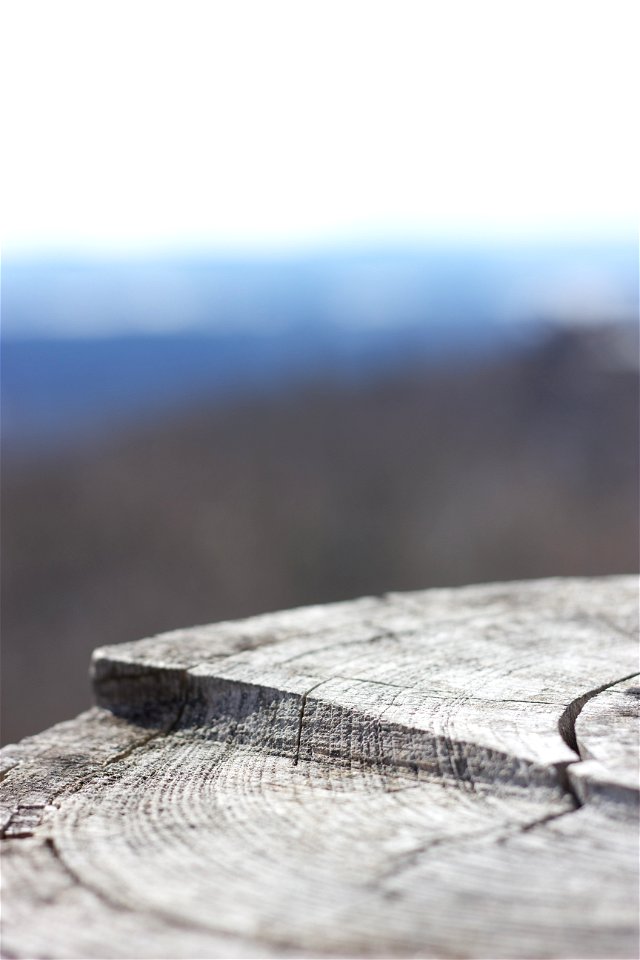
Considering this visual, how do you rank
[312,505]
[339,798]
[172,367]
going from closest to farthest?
[339,798]
[312,505]
[172,367]

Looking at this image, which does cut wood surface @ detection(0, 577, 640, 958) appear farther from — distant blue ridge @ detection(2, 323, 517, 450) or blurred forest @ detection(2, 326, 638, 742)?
distant blue ridge @ detection(2, 323, 517, 450)

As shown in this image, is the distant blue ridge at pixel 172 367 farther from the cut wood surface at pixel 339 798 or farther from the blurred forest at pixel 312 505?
the cut wood surface at pixel 339 798

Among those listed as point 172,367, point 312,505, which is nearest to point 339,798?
point 312,505

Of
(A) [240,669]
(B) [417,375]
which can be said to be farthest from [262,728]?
(B) [417,375]

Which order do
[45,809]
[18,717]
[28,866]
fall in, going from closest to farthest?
[28,866] → [45,809] → [18,717]

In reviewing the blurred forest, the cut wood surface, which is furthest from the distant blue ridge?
the cut wood surface

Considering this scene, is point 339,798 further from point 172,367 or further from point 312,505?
point 172,367

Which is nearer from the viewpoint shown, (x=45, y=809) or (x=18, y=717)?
(x=45, y=809)

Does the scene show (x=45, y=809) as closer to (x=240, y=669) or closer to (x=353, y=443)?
(x=240, y=669)
